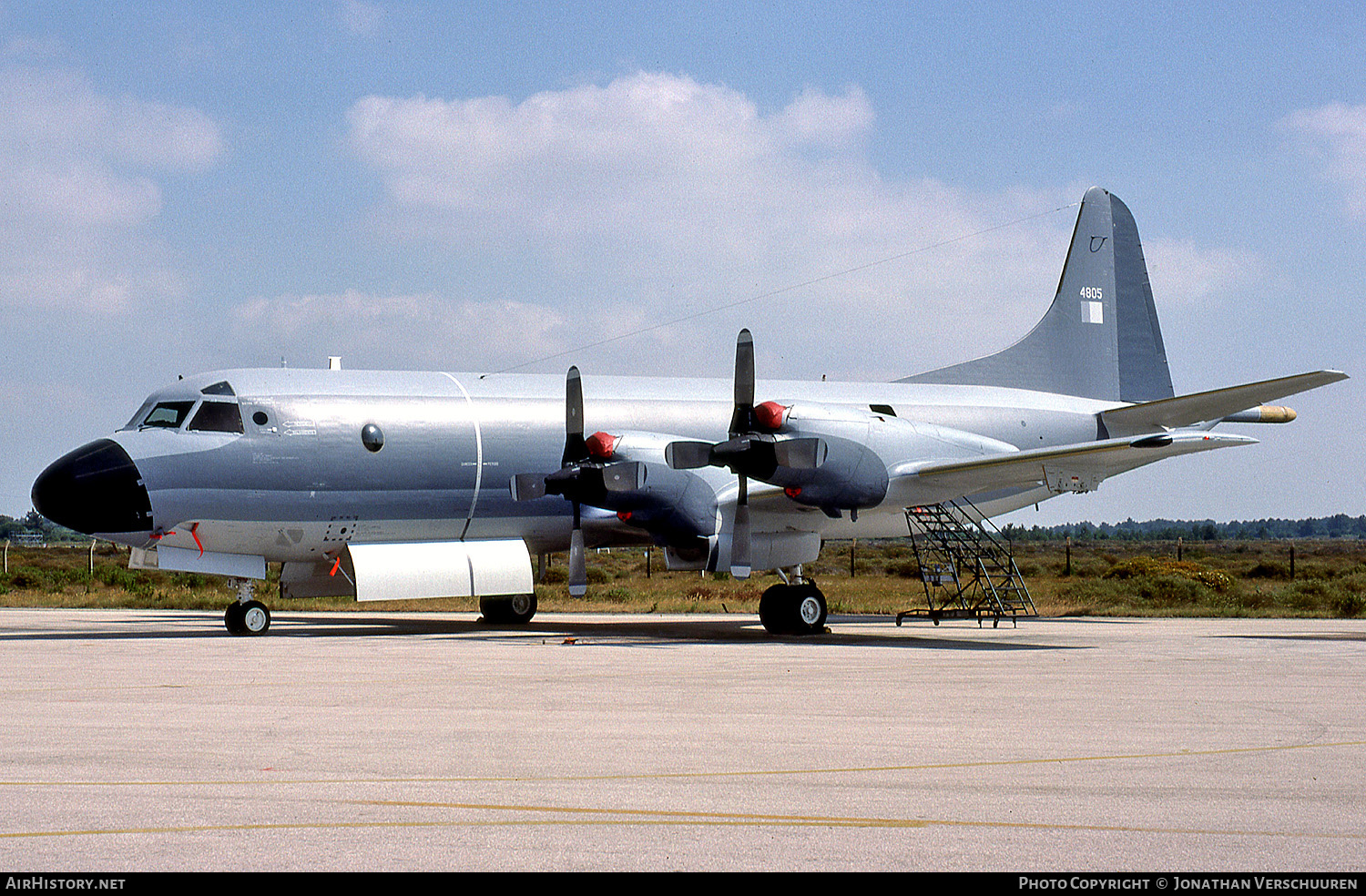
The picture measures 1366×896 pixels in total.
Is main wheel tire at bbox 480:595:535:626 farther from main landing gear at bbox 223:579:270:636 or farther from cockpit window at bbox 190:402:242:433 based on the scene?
cockpit window at bbox 190:402:242:433

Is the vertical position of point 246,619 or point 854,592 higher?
point 246,619

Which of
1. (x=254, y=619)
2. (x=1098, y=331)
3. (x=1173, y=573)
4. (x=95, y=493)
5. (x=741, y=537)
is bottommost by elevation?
(x=254, y=619)

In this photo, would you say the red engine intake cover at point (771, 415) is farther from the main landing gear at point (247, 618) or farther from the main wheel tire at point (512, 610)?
the main landing gear at point (247, 618)

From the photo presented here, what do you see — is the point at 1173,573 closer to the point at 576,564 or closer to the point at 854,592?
the point at 854,592

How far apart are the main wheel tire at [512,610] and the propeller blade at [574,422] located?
4.36 metres

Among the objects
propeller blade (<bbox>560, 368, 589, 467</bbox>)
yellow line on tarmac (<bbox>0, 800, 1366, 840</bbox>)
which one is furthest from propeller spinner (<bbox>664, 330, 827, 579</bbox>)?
yellow line on tarmac (<bbox>0, 800, 1366, 840</bbox>)

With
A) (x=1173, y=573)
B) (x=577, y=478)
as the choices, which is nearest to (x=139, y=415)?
(x=577, y=478)

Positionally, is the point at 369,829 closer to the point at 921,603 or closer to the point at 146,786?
the point at 146,786

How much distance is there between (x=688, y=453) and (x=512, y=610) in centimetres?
627

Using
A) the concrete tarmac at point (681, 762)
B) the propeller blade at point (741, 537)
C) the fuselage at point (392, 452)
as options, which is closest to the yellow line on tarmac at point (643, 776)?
the concrete tarmac at point (681, 762)

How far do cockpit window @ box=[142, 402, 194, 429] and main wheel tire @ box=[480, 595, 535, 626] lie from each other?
6.96 m

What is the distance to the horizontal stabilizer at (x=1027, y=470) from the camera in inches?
775

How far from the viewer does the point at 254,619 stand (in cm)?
2059

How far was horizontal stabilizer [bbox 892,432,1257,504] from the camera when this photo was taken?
19.7m
